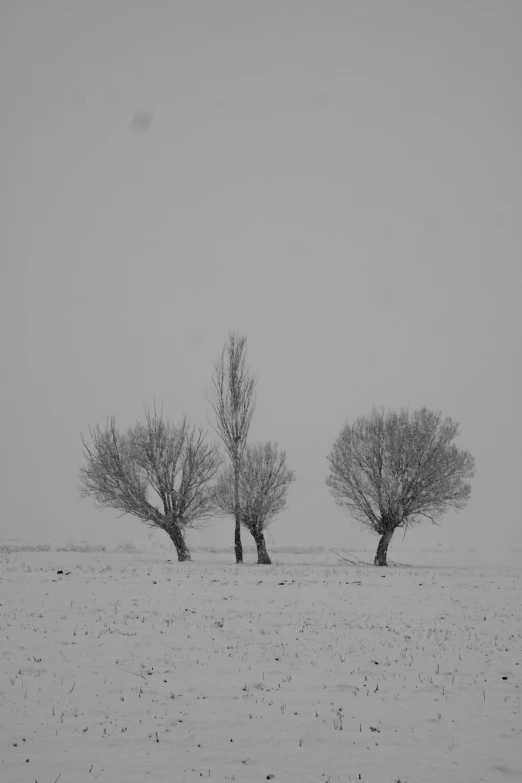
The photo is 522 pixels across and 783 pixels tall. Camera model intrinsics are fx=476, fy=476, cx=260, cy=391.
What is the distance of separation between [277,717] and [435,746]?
2.18 metres

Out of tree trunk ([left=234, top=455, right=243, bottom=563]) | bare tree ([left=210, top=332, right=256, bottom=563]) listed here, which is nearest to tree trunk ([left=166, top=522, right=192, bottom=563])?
tree trunk ([left=234, top=455, right=243, bottom=563])

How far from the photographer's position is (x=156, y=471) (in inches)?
1136

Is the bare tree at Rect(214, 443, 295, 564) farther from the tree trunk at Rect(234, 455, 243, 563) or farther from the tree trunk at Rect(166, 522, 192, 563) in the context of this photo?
the tree trunk at Rect(166, 522, 192, 563)

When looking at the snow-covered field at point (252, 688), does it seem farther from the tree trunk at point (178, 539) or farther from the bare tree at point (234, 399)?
the bare tree at point (234, 399)

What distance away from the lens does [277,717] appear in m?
6.98

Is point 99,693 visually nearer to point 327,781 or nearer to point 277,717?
point 277,717

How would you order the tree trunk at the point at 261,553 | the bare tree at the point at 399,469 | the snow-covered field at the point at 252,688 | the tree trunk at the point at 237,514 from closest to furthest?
1. the snow-covered field at the point at 252,688
2. the tree trunk at the point at 237,514
3. the bare tree at the point at 399,469
4. the tree trunk at the point at 261,553

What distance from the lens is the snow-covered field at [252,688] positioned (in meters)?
5.70

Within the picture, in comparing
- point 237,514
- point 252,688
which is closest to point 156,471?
point 237,514

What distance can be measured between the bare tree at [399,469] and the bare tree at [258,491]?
3.50m

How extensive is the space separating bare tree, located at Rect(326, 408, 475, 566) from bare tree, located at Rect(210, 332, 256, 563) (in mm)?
6612

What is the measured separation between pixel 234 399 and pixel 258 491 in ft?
20.1

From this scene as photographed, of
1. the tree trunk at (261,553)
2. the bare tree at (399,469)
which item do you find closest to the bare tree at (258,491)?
the tree trunk at (261,553)

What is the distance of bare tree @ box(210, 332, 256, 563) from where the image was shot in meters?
30.0
